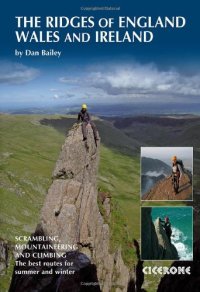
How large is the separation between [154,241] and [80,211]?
224cm

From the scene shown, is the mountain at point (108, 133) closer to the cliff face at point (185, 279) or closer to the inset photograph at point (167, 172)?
the inset photograph at point (167, 172)

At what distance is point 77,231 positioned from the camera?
1903 centimetres

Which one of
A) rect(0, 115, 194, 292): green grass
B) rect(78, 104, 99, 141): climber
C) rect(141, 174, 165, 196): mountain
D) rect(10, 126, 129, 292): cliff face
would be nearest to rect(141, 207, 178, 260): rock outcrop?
rect(0, 115, 194, 292): green grass

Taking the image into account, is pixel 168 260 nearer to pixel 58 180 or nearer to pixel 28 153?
pixel 58 180

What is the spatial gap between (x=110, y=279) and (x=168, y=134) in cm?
451

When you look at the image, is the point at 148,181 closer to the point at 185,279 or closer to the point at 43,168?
the point at 185,279

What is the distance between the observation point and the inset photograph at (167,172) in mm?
18875

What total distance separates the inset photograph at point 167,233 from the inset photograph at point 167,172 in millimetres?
386

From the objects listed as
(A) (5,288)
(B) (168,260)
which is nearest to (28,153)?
(A) (5,288)

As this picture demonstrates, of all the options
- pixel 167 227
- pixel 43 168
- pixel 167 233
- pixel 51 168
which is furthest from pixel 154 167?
pixel 43 168

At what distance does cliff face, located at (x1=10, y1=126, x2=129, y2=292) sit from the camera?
18922 mm

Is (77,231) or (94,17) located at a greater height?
(94,17)

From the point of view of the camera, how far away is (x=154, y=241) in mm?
19125

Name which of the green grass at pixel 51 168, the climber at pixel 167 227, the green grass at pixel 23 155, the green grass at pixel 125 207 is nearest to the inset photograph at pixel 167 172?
the green grass at pixel 51 168
